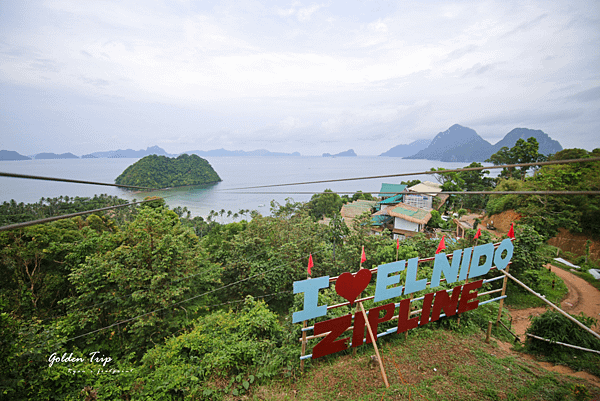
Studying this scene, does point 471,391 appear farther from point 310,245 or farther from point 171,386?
point 310,245

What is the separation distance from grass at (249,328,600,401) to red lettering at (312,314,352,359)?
55cm

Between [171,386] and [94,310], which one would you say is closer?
[171,386]

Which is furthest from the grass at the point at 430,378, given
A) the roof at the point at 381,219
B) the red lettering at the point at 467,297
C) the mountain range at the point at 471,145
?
the mountain range at the point at 471,145

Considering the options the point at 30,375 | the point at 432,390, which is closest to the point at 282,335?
the point at 432,390

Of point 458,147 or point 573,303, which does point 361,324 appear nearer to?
point 573,303

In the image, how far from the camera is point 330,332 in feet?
17.9

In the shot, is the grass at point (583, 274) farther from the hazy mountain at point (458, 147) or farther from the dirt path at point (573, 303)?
the hazy mountain at point (458, 147)

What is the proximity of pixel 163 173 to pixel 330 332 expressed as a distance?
52.5 metres

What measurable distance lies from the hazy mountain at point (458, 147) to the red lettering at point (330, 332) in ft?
380

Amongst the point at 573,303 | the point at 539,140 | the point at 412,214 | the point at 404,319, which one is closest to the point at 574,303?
the point at 573,303

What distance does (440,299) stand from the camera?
6.47m

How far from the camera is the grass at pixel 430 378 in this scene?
16.4ft

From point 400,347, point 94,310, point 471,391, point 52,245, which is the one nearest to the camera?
point 471,391

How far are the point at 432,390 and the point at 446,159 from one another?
126 m
